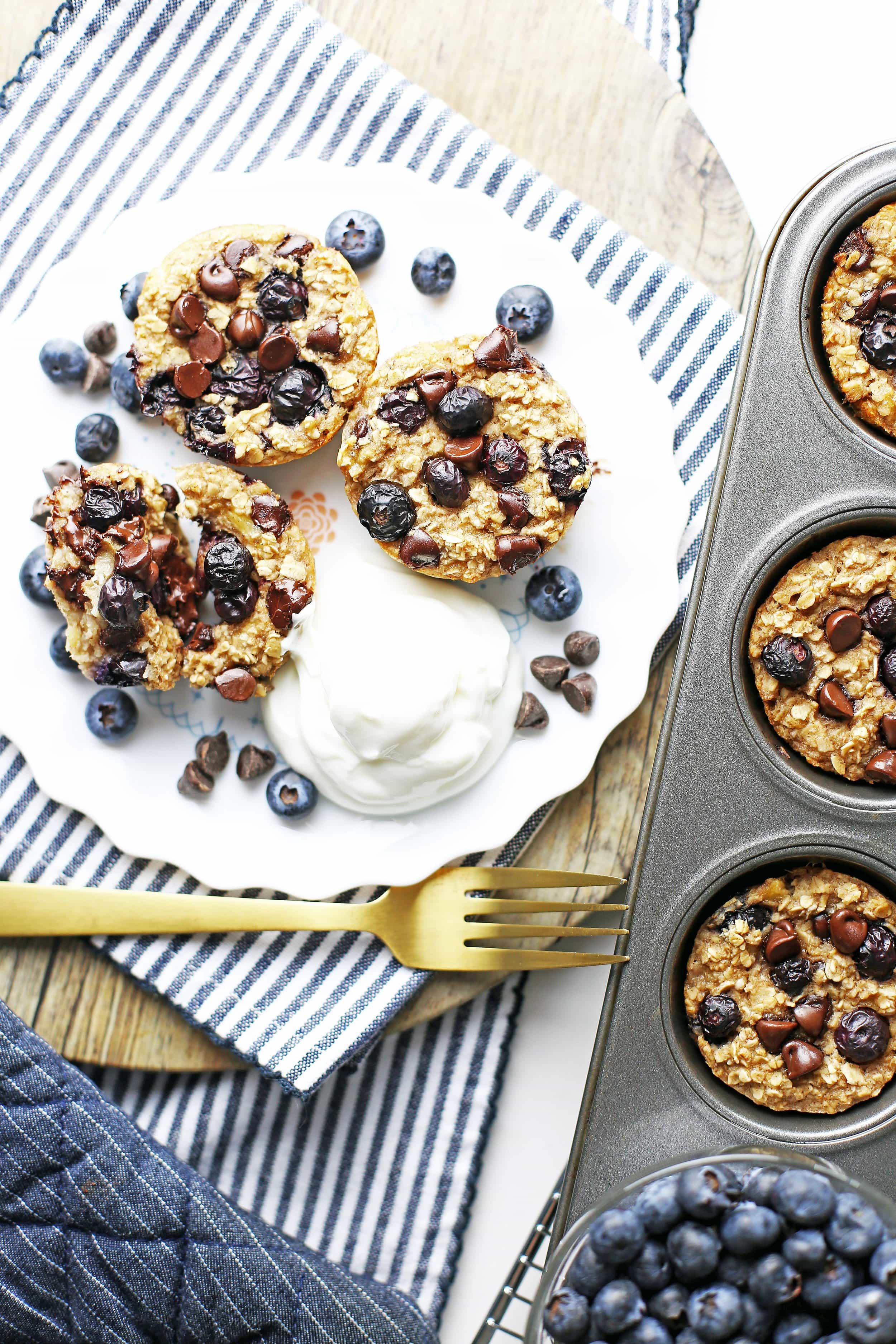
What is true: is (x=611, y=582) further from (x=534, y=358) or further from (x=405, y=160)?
(x=405, y=160)

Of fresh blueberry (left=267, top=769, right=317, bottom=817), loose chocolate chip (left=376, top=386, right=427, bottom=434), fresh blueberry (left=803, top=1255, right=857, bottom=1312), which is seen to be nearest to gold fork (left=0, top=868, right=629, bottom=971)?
fresh blueberry (left=267, top=769, right=317, bottom=817)

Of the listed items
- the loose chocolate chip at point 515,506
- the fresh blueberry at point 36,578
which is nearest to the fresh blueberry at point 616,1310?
the loose chocolate chip at point 515,506

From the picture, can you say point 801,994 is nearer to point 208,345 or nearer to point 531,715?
point 531,715

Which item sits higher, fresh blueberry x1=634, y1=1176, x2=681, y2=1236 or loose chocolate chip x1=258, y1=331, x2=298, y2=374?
loose chocolate chip x1=258, y1=331, x2=298, y2=374

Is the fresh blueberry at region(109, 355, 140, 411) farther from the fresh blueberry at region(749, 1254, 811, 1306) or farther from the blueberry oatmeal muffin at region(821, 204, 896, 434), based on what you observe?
the fresh blueberry at region(749, 1254, 811, 1306)

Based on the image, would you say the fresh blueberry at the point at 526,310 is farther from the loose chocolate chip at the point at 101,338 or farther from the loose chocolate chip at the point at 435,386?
the loose chocolate chip at the point at 101,338

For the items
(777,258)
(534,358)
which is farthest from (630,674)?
(777,258)
